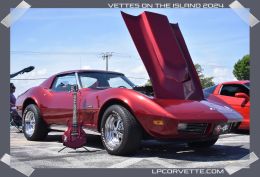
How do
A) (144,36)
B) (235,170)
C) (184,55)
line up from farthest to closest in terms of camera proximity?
(184,55), (144,36), (235,170)

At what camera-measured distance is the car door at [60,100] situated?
23.0 ft

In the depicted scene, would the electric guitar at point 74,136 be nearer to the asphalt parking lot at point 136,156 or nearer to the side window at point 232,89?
the asphalt parking lot at point 136,156

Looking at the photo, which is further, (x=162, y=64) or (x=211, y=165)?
(x=162, y=64)

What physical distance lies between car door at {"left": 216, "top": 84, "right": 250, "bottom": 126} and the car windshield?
9.99ft

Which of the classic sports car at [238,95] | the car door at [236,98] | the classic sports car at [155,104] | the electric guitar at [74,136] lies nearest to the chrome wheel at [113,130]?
the classic sports car at [155,104]

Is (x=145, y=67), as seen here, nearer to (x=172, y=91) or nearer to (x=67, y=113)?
(x=172, y=91)

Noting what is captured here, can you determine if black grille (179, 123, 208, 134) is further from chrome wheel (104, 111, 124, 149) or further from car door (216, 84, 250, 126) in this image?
car door (216, 84, 250, 126)

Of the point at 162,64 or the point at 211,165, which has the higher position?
the point at 162,64

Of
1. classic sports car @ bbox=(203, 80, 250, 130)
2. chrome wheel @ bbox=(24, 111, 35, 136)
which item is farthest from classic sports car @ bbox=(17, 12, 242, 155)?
classic sports car @ bbox=(203, 80, 250, 130)

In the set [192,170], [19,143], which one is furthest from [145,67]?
[19,143]

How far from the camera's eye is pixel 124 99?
Result: 5758mm

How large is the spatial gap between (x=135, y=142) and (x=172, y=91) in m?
0.93

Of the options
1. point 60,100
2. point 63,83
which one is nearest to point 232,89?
point 63,83

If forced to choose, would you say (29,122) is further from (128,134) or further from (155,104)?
(155,104)
